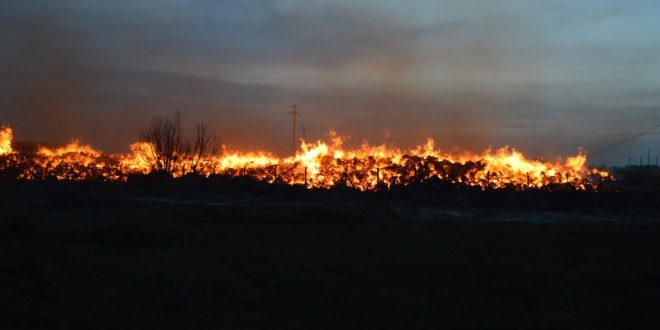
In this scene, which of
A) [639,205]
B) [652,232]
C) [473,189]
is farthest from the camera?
[473,189]

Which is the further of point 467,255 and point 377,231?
point 377,231

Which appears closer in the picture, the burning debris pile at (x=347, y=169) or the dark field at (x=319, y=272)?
the dark field at (x=319, y=272)

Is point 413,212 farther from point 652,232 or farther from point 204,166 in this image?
point 204,166

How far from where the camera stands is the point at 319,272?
12281 mm

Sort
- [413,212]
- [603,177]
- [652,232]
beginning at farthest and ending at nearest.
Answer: [603,177]
[413,212]
[652,232]

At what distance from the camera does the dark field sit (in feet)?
28.9

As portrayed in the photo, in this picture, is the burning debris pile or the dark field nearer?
the dark field

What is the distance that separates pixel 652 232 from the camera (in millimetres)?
19391

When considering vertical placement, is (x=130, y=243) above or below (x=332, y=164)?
below

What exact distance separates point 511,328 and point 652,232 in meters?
13.1

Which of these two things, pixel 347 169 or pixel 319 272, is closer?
pixel 319 272

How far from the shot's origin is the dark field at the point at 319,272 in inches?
346

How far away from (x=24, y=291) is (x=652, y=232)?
17403 mm

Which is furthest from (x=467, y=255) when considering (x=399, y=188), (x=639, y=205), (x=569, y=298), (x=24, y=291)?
(x=399, y=188)
